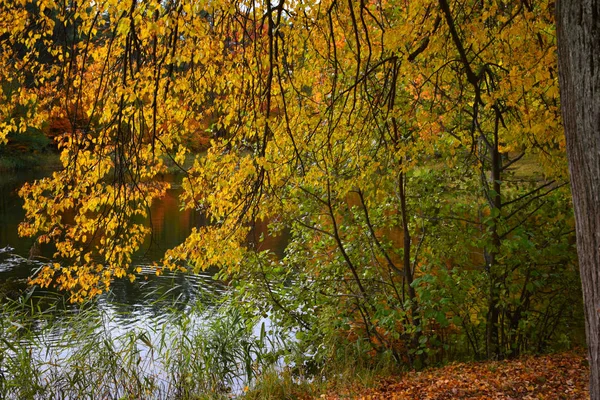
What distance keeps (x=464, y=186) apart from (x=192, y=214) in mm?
13733

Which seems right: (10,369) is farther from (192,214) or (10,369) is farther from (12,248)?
(192,214)

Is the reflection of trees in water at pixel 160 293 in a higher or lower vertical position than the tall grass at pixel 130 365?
higher

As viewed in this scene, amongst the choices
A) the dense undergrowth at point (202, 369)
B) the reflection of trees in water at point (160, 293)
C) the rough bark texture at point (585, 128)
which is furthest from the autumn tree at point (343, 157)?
the reflection of trees in water at point (160, 293)

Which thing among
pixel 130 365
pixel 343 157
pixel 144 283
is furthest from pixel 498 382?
pixel 144 283

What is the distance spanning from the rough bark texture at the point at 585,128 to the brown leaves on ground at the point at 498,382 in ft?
6.75

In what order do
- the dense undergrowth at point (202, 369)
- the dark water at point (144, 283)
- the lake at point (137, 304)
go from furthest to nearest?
the dark water at point (144, 283), the lake at point (137, 304), the dense undergrowth at point (202, 369)

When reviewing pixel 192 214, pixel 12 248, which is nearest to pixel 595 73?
pixel 12 248

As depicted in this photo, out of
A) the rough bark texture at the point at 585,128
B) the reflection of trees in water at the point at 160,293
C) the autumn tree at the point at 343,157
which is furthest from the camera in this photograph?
the reflection of trees in water at the point at 160,293

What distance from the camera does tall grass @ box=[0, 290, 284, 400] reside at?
223 inches

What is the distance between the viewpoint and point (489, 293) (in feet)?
17.4

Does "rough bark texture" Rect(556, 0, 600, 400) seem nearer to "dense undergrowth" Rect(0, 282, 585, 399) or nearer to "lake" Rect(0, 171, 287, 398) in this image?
"lake" Rect(0, 171, 287, 398)

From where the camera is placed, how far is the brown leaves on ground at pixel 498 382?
14.2 feet

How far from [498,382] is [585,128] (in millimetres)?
2872

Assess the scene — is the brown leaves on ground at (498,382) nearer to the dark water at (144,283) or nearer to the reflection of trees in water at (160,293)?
the dark water at (144,283)
